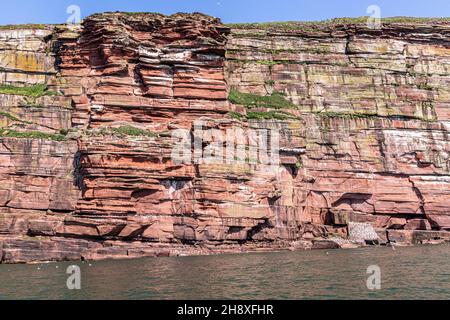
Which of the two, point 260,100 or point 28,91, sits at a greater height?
point 260,100

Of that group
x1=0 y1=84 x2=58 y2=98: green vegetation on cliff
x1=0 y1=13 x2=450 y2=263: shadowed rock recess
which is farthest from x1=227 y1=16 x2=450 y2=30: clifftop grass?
x1=0 y1=84 x2=58 y2=98: green vegetation on cliff

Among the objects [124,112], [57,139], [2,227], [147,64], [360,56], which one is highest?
[360,56]

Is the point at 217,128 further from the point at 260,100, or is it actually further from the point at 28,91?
the point at 28,91

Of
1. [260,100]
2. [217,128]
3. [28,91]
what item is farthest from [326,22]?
[28,91]

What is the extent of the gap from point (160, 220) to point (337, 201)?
28079 mm

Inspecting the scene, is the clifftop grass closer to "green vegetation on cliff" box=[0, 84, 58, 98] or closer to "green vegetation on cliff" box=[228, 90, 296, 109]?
"green vegetation on cliff" box=[228, 90, 296, 109]

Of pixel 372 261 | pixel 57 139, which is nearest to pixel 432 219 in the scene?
pixel 372 261

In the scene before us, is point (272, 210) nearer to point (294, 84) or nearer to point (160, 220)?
point (160, 220)

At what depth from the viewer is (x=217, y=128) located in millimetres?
66438

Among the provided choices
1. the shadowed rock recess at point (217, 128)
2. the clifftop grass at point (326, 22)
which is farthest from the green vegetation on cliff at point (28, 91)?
the clifftop grass at point (326, 22)

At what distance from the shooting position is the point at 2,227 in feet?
191

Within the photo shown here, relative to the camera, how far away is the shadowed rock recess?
2408 inches

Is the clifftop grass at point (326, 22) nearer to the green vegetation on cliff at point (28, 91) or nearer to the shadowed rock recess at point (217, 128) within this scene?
the shadowed rock recess at point (217, 128)

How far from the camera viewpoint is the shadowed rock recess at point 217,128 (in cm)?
6116
